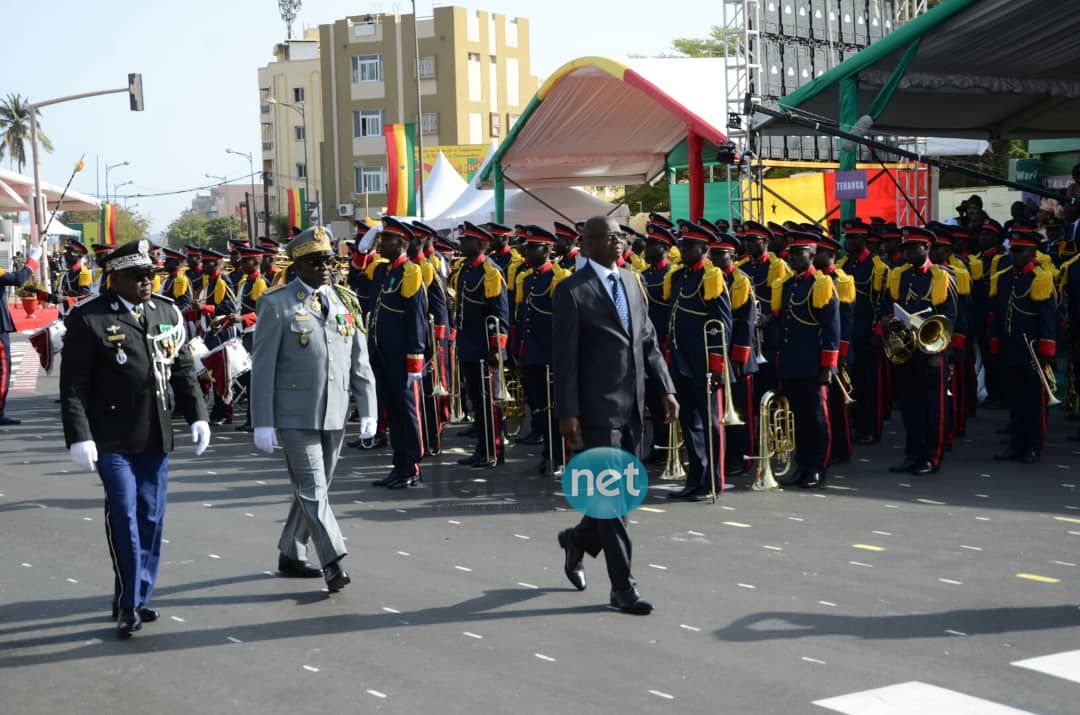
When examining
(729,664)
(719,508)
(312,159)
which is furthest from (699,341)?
(312,159)

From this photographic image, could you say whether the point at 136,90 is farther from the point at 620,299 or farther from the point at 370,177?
the point at 370,177

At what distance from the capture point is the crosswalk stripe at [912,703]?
5.39 metres

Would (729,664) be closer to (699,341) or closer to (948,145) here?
(699,341)

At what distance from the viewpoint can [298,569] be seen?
314 inches

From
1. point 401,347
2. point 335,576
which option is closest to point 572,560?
point 335,576

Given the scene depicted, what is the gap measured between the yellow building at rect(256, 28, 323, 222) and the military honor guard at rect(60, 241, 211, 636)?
260 ft

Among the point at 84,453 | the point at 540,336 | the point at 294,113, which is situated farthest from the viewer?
the point at 294,113

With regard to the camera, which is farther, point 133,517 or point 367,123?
point 367,123

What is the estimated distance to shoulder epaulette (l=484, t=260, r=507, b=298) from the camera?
12164mm

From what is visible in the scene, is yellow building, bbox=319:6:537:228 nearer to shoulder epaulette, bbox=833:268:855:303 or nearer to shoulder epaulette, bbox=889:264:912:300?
shoulder epaulette, bbox=889:264:912:300

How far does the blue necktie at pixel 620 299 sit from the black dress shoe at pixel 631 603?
1390 mm

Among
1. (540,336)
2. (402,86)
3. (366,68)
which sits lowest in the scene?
(540,336)

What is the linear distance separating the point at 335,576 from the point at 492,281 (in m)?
5.11

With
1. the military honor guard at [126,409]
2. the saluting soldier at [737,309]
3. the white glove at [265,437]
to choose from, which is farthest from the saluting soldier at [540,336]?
the military honor guard at [126,409]
